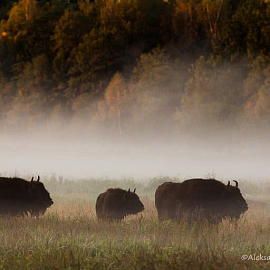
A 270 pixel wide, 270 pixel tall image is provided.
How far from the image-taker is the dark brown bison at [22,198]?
19391mm

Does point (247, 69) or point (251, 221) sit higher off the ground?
point (247, 69)

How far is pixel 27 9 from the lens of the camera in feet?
246

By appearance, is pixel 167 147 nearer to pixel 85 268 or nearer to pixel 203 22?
pixel 203 22

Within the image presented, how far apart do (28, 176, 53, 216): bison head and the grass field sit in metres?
0.37

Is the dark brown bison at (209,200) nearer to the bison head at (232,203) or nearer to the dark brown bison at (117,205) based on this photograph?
the bison head at (232,203)

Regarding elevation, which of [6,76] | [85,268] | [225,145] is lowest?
[85,268]

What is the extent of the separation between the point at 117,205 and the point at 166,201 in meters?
1.23

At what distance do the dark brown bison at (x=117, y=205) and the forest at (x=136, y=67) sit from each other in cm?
2682

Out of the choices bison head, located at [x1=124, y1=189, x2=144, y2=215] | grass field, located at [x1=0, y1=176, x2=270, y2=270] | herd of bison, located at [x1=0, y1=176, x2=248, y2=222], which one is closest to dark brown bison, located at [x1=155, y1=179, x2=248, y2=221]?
herd of bison, located at [x1=0, y1=176, x2=248, y2=222]

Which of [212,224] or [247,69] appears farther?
[247,69]

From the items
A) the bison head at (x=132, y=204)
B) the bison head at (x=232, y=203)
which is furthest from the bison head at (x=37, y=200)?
the bison head at (x=232, y=203)

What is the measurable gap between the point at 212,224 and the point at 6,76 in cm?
5775

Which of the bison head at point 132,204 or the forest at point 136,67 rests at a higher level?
the forest at point 136,67

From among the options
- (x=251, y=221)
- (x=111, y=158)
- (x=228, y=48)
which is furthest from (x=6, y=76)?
(x=251, y=221)
